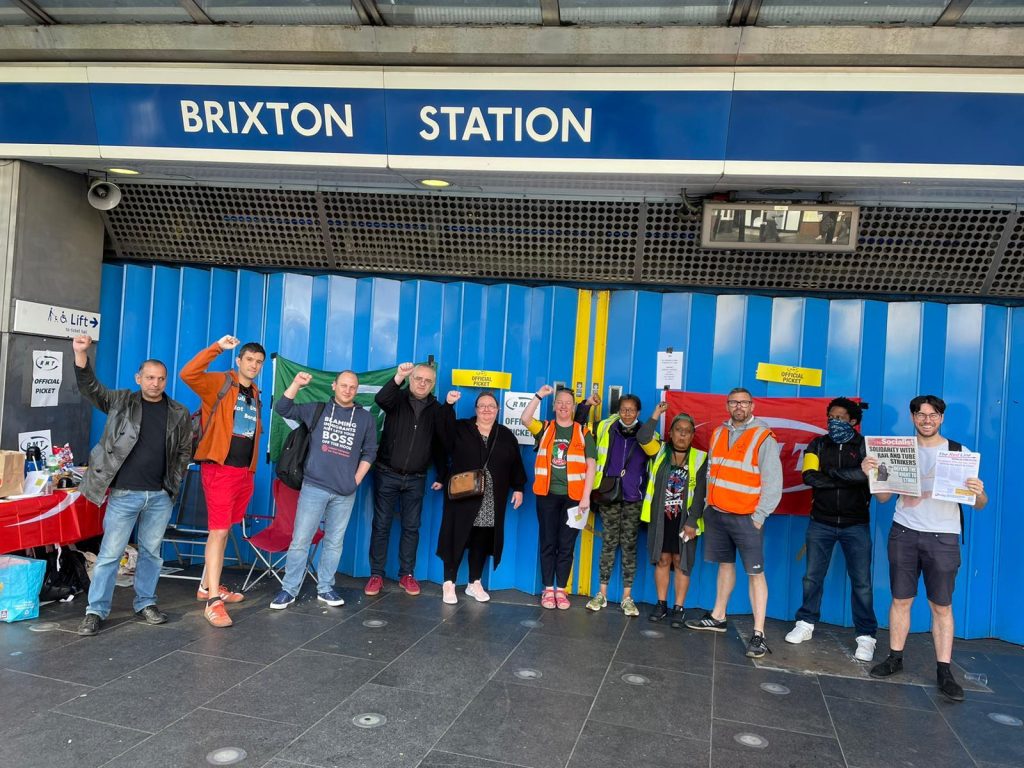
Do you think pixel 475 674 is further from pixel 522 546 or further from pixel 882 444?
pixel 882 444

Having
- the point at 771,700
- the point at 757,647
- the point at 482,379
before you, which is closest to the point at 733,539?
the point at 757,647

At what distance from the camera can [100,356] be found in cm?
654

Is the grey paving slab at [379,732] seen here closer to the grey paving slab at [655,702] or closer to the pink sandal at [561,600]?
the grey paving slab at [655,702]

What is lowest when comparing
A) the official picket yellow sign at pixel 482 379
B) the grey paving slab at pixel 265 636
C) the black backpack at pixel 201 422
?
the grey paving slab at pixel 265 636

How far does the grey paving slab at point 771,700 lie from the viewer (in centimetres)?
394

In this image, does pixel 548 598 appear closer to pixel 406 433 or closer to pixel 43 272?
pixel 406 433

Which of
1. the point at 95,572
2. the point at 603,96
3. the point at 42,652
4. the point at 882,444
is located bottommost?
the point at 42,652

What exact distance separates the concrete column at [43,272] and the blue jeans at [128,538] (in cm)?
146

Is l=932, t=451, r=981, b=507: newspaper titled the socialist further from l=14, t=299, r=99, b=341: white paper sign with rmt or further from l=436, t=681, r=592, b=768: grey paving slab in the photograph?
l=14, t=299, r=99, b=341: white paper sign with rmt

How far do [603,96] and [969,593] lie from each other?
4655 mm

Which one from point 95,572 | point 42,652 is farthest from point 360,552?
Answer: point 42,652

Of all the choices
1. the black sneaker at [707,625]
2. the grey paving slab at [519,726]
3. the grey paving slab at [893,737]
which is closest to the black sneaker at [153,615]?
the grey paving slab at [519,726]

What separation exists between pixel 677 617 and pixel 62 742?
3.97 meters

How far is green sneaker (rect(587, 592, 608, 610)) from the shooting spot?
5.72m
